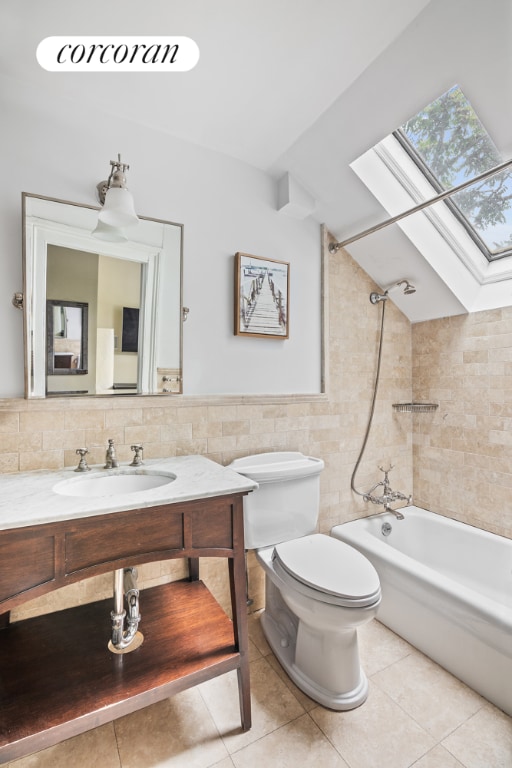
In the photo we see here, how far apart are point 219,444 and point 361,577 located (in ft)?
2.78

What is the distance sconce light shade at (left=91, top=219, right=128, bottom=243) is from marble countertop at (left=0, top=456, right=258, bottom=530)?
955 millimetres

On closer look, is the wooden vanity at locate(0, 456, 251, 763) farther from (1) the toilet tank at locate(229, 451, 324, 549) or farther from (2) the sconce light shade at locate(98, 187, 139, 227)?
(2) the sconce light shade at locate(98, 187, 139, 227)

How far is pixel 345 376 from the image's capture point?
7.43 feet

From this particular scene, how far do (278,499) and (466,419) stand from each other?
132 cm

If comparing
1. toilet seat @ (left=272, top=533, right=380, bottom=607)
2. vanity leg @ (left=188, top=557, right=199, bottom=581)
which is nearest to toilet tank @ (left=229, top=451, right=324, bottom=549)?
toilet seat @ (left=272, top=533, right=380, bottom=607)

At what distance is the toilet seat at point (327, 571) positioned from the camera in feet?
4.22

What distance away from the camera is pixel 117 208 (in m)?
1.34

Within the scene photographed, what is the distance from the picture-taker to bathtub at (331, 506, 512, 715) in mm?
1381

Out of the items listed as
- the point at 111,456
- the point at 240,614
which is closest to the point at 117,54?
the point at 111,456

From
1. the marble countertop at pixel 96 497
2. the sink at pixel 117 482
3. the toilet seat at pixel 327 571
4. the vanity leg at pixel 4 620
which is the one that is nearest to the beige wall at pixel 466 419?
the toilet seat at pixel 327 571

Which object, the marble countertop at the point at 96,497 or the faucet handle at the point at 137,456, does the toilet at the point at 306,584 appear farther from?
the faucet handle at the point at 137,456

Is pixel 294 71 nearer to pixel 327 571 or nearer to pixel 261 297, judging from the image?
pixel 261 297

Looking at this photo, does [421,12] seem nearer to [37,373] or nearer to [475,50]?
[475,50]

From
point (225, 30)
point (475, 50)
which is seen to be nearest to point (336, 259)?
point (475, 50)
